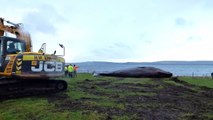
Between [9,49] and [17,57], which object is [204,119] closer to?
[17,57]

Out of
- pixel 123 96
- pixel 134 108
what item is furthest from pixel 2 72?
pixel 134 108

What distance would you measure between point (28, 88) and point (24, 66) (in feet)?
5.16

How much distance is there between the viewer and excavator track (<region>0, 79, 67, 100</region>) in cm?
2070

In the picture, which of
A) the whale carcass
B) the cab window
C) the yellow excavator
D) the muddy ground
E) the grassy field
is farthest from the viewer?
the whale carcass

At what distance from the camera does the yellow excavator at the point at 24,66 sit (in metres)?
20.5

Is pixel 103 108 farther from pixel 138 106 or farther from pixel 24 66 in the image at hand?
pixel 24 66

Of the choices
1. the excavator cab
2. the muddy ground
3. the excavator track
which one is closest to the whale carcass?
the excavator track

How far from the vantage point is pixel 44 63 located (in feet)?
69.5

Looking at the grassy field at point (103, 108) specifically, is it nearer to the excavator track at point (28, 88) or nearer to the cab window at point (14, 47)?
the excavator track at point (28, 88)

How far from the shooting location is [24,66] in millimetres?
20578

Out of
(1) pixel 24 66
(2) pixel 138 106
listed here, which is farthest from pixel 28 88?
(2) pixel 138 106

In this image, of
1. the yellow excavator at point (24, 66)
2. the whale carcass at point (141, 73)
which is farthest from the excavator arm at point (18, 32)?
the whale carcass at point (141, 73)

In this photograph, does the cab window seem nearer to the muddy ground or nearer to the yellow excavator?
the yellow excavator

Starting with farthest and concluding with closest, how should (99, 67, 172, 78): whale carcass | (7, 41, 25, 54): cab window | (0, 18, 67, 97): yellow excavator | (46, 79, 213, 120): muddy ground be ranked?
1. (99, 67, 172, 78): whale carcass
2. (7, 41, 25, 54): cab window
3. (0, 18, 67, 97): yellow excavator
4. (46, 79, 213, 120): muddy ground
